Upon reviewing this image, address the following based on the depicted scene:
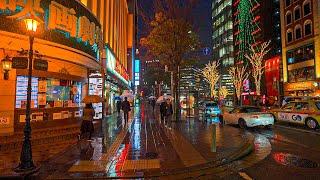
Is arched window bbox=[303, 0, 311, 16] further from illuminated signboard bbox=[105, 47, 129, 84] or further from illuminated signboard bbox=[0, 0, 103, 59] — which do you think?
illuminated signboard bbox=[0, 0, 103, 59]

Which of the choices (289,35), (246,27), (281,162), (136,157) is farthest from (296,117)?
(246,27)

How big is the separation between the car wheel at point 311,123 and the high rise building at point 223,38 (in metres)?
79.6

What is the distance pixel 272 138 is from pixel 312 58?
1391 inches

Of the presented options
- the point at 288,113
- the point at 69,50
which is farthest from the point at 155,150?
the point at 288,113

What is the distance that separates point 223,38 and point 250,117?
90802 mm

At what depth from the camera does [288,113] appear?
19.6m

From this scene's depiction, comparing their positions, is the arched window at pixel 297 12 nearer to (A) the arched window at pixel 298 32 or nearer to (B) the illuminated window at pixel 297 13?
(B) the illuminated window at pixel 297 13

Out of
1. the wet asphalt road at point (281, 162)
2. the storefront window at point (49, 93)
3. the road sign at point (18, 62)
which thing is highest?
the road sign at point (18, 62)

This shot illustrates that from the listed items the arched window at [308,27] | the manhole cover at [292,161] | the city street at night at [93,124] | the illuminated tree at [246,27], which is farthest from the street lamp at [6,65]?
the illuminated tree at [246,27]

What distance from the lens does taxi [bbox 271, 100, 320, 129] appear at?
17.3m

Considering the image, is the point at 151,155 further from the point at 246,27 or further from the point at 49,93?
the point at 246,27

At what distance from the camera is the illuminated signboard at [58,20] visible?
1239 centimetres

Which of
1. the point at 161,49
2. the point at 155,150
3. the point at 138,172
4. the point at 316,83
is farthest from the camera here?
the point at 316,83

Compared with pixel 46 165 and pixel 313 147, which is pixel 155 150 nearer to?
pixel 46 165
